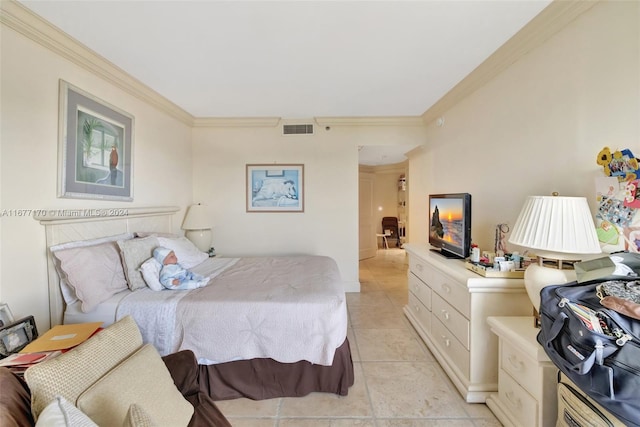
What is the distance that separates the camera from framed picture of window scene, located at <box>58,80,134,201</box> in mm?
1868

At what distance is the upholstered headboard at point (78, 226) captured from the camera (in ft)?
5.75

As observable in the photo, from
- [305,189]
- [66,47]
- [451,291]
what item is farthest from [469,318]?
[66,47]

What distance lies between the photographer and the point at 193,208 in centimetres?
338

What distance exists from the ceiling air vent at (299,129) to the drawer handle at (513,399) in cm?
347

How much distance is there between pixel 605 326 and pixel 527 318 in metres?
0.69

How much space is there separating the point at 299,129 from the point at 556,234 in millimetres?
3212

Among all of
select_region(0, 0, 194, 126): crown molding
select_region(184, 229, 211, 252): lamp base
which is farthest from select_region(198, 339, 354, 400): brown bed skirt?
select_region(0, 0, 194, 126): crown molding

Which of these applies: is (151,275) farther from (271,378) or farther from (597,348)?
(597,348)

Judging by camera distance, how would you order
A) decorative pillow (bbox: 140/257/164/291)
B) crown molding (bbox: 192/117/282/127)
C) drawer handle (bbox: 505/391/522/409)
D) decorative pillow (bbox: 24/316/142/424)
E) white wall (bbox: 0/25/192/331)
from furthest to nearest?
crown molding (bbox: 192/117/282/127), decorative pillow (bbox: 140/257/164/291), white wall (bbox: 0/25/192/331), drawer handle (bbox: 505/391/522/409), decorative pillow (bbox: 24/316/142/424)

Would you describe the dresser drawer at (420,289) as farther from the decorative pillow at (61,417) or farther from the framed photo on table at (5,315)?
the framed photo on table at (5,315)

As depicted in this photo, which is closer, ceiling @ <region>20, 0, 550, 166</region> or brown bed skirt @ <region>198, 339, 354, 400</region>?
ceiling @ <region>20, 0, 550, 166</region>

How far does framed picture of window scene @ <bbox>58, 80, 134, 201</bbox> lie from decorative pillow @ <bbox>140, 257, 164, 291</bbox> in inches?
29.5

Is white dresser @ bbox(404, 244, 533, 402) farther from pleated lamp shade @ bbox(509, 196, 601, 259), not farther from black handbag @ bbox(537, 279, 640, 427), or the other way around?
black handbag @ bbox(537, 279, 640, 427)

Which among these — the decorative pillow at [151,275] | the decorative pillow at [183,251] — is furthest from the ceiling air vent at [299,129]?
the decorative pillow at [151,275]
